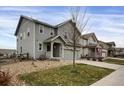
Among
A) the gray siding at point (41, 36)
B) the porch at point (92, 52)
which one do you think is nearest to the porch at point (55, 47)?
the gray siding at point (41, 36)

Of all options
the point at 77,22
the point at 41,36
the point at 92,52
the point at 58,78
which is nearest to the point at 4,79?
the point at 58,78

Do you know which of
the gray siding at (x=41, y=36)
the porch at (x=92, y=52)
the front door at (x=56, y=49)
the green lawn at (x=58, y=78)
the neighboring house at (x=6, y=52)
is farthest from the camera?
the front door at (x=56, y=49)

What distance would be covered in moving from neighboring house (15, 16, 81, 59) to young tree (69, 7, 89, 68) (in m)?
0.14

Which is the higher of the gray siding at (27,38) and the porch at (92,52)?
the gray siding at (27,38)

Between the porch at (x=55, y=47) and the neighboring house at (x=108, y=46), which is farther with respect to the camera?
the porch at (x=55, y=47)

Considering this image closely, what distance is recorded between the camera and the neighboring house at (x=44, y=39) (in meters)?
9.88

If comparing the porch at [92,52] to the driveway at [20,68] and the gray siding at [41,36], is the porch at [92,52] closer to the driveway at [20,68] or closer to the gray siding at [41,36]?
the gray siding at [41,36]

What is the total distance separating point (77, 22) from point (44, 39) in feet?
11.8

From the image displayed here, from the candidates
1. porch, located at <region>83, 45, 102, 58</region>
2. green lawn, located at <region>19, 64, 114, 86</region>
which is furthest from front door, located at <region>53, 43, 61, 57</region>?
green lawn, located at <region>19, 64, 114, 86</region>

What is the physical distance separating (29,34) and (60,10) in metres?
3.33

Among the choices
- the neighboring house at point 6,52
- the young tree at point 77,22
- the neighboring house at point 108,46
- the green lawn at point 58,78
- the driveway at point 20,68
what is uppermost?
the young tree at point 77,22

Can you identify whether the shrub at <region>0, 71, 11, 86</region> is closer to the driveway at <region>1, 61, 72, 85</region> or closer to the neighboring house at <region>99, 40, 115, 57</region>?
the driveway at <region>1, 61, 72, 85</region>

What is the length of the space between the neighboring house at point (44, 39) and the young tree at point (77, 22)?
143mm
